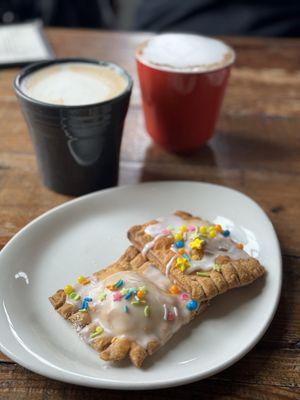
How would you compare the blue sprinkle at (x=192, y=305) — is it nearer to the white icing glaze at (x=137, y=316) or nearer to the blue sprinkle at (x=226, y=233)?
the white icing glaze at (x=137, y=316)

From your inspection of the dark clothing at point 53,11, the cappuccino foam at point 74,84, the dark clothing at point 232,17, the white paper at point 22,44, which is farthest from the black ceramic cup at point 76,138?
the dark clothing at point 53,11

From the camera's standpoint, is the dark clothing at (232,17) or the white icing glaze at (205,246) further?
the dark clothing at (232,17)

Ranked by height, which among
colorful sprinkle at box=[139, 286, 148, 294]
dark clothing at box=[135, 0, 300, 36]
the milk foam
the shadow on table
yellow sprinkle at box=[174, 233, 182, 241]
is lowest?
the shadow on table

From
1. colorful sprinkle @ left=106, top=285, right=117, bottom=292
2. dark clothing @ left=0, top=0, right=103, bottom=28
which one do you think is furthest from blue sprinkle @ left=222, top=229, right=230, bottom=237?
dark clothing @ left=0, top=0, right=103, bottom=28

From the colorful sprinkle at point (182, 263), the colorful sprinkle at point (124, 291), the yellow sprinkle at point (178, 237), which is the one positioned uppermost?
the colorful sprinkle at point (124, 291)

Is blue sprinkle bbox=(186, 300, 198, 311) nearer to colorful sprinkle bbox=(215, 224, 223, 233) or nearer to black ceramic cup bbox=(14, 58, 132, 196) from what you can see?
colorful sprinkle bbox=(215, 224, 223, 233)
